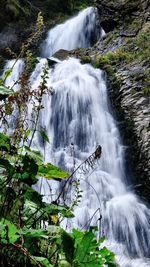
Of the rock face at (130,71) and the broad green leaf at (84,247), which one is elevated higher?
the rock face at (130,71)

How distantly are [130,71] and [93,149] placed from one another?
3.26 m

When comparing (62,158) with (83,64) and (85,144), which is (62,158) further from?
(83,64)

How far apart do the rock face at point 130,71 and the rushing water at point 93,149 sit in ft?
0.97

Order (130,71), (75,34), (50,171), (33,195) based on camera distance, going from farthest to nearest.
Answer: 1. (75,34)
2. (130,71)
3. (50,171)
4. (33,195)

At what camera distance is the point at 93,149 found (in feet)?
33.1

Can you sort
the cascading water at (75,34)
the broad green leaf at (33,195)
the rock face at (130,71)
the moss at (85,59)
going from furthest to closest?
1. the cascading water at (75,34)
2. the moss at (85,59)
3. the rock face at (130,71)
4. the broad green leaf at (33,195)

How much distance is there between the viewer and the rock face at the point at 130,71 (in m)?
9.41

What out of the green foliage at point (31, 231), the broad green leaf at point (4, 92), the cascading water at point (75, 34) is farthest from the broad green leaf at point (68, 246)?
the cascading water at point (75, 34)

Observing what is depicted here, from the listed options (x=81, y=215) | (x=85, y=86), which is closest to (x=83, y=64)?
(x=85, y=86)

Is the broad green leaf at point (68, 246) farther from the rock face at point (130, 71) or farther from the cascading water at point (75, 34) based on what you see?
the cascading water at point (75, 34)

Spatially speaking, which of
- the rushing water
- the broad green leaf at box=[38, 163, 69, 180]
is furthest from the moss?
the broad green leaf at box=[38, 163, 69, 180]

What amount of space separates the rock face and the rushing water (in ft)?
0.97

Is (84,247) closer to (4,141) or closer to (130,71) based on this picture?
(4,141)

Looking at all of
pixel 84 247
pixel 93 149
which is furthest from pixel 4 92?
pixel 93 149
